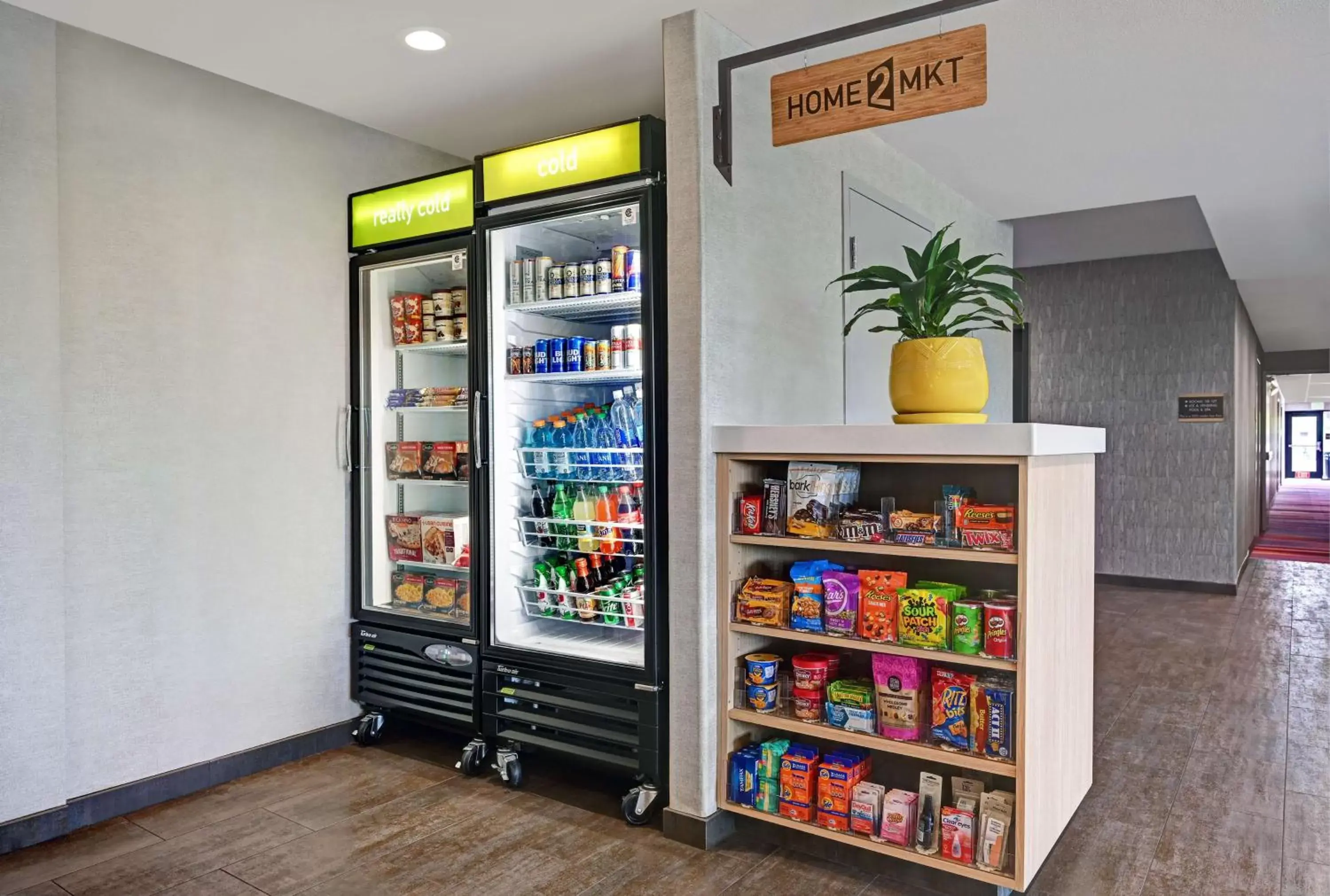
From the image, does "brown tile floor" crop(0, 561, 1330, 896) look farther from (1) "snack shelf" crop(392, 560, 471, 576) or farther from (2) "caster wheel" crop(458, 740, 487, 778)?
(1) "snack shelf" crop(392, 560, 471, 576)

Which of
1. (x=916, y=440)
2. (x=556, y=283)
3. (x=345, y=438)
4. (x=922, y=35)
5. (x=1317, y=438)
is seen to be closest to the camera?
(x=916, y=440)

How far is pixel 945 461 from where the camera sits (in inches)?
93.4

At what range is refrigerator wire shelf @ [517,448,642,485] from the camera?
3223 mm

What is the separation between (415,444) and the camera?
3820 mm

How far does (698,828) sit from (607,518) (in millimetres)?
1156

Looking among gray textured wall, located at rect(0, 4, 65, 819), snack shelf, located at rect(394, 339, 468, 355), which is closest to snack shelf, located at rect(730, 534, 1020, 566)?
snack shelf, located at rect(394, 339, 468, 355)

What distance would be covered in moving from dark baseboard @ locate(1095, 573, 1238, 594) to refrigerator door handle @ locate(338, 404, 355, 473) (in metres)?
6.00

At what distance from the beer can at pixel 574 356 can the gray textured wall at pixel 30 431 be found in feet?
5.44

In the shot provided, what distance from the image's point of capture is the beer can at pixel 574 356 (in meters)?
3.25

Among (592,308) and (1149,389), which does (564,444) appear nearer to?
(592,308)

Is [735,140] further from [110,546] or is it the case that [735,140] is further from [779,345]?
[110,546]

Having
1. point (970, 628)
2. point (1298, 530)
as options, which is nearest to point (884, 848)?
point (970, 628)

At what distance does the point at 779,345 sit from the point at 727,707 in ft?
4.23

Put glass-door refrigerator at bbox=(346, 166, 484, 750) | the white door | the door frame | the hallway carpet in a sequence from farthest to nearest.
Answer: the door frame → the hallway carpet → the white door → glass-door refrigerator at bbox=(346, 166, 484, 750)
